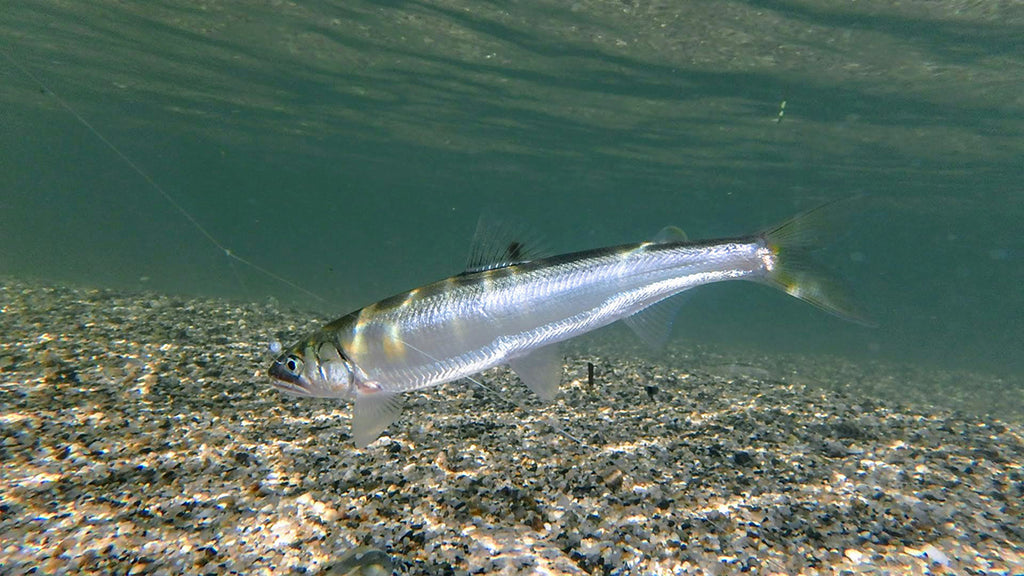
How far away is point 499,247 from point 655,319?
1119mm

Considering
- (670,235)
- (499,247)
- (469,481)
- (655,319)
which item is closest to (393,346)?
(499,247)

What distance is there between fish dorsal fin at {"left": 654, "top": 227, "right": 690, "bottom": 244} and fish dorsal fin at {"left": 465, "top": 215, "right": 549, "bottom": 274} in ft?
2.46

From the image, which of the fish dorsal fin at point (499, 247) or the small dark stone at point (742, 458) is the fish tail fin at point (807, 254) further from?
the small dark stone at point (742, 458)

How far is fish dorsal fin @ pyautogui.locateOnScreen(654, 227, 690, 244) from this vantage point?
3.40 m

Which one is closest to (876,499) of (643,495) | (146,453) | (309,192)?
(643,495)

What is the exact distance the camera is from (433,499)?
135 inches

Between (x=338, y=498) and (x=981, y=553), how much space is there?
3804mm

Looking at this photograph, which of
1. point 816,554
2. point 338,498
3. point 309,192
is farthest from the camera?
point 309,192

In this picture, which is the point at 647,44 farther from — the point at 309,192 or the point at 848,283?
the point at 309,192

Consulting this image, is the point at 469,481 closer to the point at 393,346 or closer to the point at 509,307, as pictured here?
the point at 393,346

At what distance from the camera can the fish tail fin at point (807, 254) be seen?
126 inches

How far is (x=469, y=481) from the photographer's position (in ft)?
12.1

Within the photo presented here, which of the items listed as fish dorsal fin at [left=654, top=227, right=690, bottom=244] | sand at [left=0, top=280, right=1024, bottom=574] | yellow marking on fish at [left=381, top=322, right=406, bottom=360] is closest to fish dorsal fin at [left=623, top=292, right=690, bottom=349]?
fish dorsal fin at [left=654, top=227, right=690, bottom=244]

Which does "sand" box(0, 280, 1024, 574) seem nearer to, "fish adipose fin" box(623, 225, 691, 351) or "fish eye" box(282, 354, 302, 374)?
"fish eye" box(282, 354, 302, 374)
